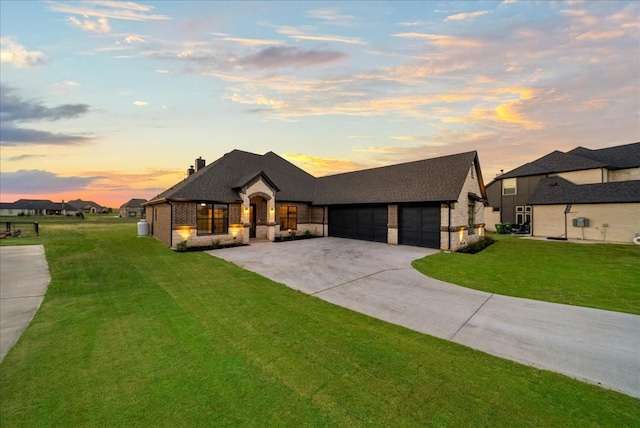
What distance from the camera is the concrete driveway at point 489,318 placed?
5.04m

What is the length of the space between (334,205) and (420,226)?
7.85m

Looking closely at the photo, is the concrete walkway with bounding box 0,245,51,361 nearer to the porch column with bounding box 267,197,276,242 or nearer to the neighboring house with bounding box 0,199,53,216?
the porch column with bounding box 267,197,276,242

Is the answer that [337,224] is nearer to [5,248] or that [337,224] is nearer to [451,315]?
[451,315]

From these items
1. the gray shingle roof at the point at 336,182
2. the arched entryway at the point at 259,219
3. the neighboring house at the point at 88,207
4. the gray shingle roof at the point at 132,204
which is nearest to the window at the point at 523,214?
the gray shingle roof at the point at 336,182

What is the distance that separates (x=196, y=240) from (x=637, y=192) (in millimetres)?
33429

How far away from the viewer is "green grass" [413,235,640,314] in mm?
8734

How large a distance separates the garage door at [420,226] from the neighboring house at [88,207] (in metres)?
157

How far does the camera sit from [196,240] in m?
18.1

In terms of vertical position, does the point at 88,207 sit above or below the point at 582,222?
above

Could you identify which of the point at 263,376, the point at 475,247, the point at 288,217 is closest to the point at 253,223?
the point at 288,217

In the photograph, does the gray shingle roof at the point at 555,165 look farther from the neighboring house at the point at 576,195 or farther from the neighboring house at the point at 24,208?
the neighboring house at the point at 24,208

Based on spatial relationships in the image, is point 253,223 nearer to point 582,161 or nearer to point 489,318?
point 489,318

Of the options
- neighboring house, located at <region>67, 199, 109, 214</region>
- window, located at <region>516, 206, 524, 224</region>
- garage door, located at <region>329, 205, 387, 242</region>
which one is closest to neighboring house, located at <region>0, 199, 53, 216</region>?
neighboring house, located at <region>67, 199, 109, 214</region>

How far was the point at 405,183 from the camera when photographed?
20969 millimetres
